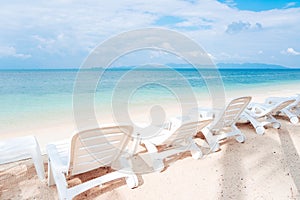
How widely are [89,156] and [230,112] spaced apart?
2.60 m

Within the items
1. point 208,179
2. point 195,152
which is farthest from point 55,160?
point 195,152

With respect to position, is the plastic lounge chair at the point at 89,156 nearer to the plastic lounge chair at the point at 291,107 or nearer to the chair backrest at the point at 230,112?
the chair backrest at the point at 230,112

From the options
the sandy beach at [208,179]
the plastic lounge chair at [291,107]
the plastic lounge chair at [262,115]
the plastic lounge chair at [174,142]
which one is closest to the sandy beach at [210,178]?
the sandy beach at [208,179]

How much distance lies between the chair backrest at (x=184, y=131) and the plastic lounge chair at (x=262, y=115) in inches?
70.4

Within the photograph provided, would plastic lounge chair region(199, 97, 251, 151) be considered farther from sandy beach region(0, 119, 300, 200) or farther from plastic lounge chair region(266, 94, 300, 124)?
plastic lounge chair region(266, 94, 300, 124)

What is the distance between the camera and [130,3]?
1858cm

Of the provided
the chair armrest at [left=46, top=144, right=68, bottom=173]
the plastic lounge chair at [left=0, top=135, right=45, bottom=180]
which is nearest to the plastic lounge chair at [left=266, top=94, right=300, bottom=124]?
the chair armrest at [left=46, top=144, right=68, bottom=173]

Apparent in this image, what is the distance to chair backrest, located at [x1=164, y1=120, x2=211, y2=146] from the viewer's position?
3207 mm

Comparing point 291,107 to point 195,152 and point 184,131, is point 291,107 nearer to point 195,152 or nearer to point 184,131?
point 195,152

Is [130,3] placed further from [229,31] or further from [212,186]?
[212,186]

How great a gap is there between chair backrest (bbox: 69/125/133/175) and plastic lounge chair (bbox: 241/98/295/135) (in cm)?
320

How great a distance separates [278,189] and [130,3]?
60.4 ft

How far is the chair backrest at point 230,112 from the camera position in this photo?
12.9ft

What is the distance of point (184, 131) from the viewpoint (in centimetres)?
332
